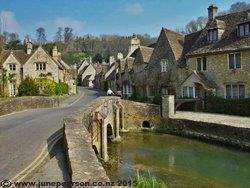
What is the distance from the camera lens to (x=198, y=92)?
39000 mm

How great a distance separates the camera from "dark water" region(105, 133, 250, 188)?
18.7 meters

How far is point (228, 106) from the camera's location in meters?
33.4

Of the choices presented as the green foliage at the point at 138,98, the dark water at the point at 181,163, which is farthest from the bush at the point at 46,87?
the dark water at the point at 181,163

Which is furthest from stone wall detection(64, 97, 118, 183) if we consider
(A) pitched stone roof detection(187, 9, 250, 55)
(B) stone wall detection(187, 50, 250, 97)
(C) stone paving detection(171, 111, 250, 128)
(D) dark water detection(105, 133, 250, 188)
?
(A) pitched stone roof detection(187, 9, 250, 55)

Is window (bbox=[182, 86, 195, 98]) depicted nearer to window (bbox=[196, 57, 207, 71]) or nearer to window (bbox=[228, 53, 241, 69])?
window (bbox=[196, 57, 207, 71])

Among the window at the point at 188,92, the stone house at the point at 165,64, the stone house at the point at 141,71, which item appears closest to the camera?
the window at the point at 188,92

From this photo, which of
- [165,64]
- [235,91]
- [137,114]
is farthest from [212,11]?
[137,114]

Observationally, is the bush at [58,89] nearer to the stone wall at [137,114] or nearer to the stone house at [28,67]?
the stone house at [28,67]

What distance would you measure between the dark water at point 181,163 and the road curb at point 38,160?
3814 mm

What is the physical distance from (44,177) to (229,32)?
101 ft

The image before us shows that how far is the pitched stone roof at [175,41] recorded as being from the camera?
141 feet

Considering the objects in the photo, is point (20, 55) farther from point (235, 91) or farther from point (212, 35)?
point (235, 91)

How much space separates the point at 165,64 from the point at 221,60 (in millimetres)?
9091

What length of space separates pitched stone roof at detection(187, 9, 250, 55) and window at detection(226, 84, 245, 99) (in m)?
3.54
